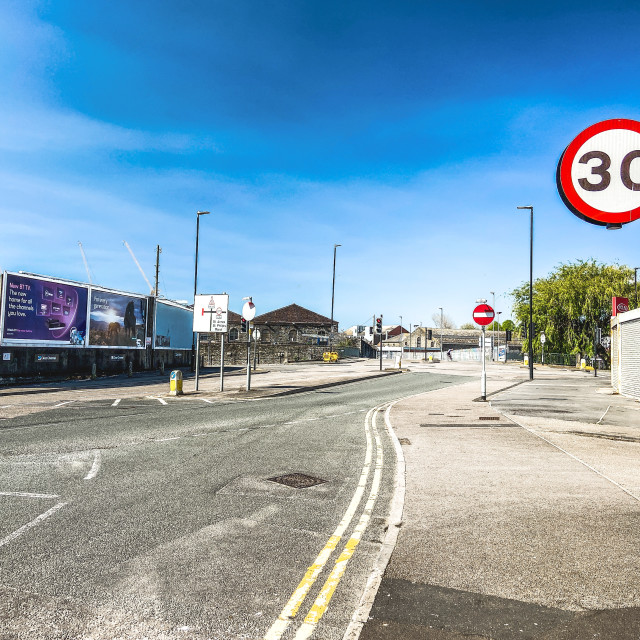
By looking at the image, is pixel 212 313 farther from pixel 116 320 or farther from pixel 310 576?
pixel 310 576

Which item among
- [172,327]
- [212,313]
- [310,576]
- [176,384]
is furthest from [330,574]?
[172,327]

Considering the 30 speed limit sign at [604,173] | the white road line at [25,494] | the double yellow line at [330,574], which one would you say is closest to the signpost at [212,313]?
the double yellow line at [330,574]

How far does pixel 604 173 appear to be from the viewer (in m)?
3.91

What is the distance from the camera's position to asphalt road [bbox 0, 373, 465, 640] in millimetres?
3732

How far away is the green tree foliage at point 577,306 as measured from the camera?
179ft

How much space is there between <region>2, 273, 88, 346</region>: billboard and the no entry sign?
20.5 metres

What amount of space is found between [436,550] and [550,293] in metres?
56.8

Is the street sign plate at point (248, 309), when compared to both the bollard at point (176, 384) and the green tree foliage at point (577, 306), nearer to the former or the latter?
the bollard at point (176, 384)

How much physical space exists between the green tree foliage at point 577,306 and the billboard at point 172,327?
33.8 m

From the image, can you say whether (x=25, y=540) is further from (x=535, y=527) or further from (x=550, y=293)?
(x=550, y=293)

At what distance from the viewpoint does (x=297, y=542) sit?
5.19 metres

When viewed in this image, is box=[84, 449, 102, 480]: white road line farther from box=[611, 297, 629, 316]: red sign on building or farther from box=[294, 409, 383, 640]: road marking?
box=[611, 297, 629, 316]: red sign on building

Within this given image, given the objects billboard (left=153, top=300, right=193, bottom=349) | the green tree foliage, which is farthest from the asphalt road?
the green tree foliage

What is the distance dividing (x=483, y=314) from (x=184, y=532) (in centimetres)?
1465
